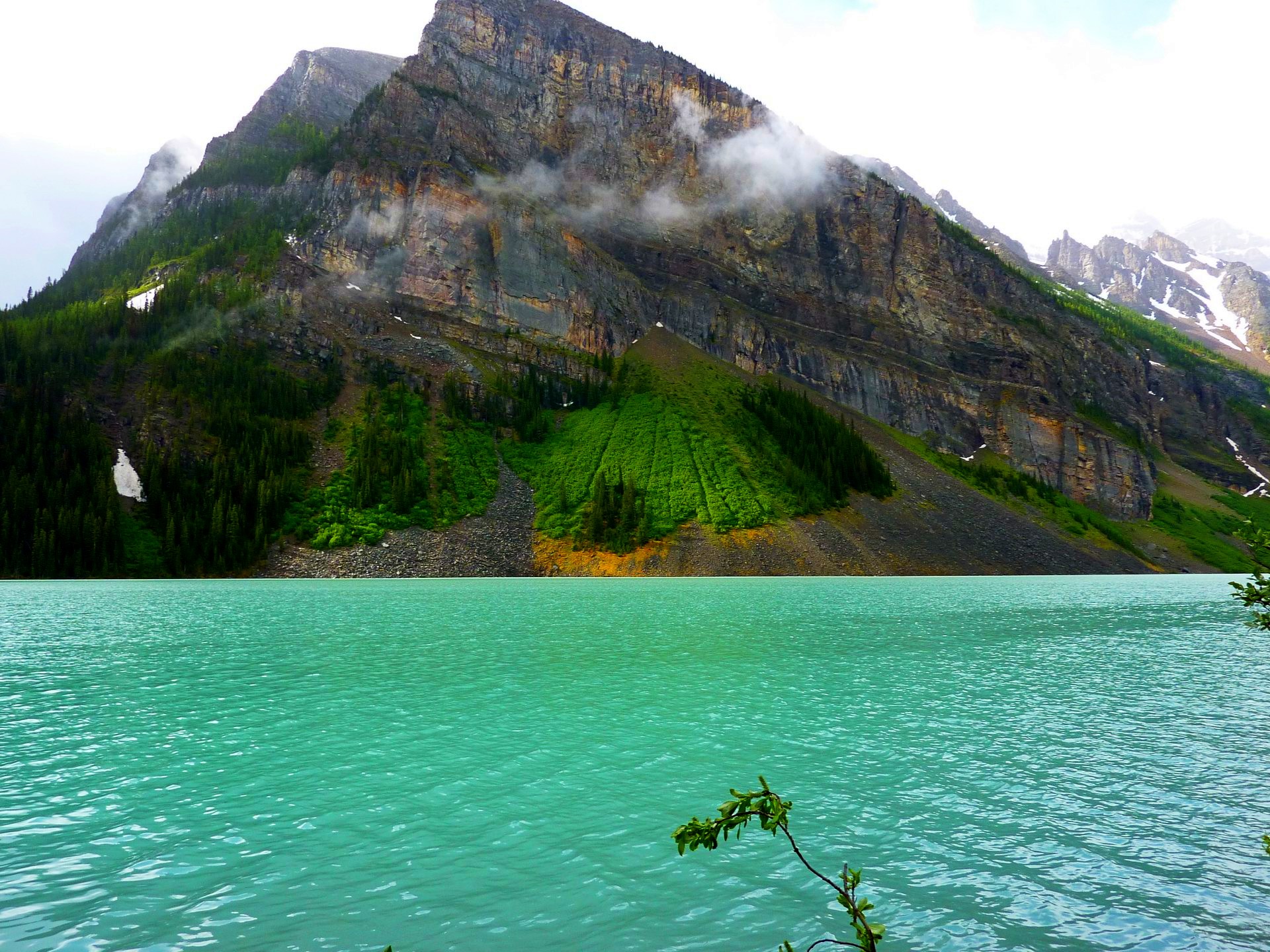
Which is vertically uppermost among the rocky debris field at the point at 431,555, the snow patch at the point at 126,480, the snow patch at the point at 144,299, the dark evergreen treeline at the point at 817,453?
the snow patch at the point at 144,299

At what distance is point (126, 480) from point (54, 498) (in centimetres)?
1011

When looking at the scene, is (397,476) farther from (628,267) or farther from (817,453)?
(628,267)

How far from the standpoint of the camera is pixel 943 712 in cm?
2109

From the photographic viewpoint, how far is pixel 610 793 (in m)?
13.9

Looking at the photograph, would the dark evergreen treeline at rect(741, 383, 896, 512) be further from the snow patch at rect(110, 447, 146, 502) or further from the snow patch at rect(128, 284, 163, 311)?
the snow patch at rect(128, 284, 163, 311)

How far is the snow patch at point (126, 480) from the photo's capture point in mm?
99750

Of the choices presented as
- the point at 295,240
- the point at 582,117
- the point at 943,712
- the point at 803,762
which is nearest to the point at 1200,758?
the point at 943,712

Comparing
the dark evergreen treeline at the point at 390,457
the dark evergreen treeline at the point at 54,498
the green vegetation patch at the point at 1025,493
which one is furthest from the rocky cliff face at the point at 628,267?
the dark evergreen treeline at the point at 54,498

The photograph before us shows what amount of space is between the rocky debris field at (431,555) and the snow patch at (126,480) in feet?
71.2

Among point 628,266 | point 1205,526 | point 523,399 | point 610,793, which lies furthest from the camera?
point 628,266

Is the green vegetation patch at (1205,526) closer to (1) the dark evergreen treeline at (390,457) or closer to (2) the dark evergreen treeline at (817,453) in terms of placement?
(2) the dark evergreen treeline at (817,453)

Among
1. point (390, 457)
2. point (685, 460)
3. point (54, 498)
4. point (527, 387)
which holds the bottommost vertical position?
point (54, 498)

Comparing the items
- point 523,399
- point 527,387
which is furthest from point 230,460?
point 527,387

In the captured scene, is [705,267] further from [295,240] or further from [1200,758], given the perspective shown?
[1200,758]
